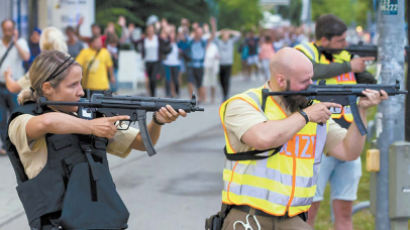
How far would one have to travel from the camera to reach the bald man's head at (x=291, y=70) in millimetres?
4141

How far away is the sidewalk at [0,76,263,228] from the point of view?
814 centimetres

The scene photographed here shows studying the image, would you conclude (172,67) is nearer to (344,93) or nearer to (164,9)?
(164,9)

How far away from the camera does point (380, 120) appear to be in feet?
21.3

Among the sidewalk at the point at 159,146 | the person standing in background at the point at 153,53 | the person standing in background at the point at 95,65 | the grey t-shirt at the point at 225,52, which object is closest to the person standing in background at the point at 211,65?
the grey t-shirt at the point at 225,52

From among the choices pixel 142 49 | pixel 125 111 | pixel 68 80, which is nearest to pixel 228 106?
pixel 125 111

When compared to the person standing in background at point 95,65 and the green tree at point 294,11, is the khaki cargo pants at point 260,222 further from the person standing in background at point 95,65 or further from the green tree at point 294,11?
the green tree at point 294,11

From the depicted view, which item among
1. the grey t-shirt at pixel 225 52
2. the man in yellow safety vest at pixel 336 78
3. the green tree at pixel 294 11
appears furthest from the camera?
the green tree at pixel 294 11

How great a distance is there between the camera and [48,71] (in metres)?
4.14

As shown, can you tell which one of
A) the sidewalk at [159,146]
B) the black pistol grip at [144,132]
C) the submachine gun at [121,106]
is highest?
the submachine gun at [121,106]

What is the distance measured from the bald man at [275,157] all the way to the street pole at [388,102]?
228cm

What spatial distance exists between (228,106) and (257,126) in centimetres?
23

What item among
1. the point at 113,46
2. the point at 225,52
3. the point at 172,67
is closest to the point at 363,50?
the point at 113,46

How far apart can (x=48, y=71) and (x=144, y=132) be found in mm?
539

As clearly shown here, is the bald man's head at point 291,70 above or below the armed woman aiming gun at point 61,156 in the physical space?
above
